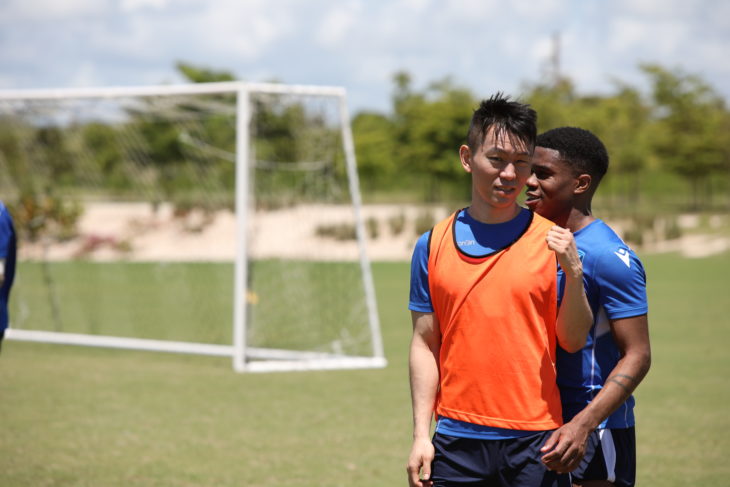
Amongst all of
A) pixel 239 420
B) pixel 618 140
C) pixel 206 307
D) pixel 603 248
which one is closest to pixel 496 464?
pixel 603 248

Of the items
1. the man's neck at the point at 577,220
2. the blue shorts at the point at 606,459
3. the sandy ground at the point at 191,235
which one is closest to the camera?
the blue shorts at the point at 606,459

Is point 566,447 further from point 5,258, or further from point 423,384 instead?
point 5,258

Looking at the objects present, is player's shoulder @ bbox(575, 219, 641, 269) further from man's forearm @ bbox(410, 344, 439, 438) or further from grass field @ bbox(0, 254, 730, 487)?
grass field @ bbox(0, 254, 730, 487)

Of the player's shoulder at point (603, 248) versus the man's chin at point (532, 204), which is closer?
the player's shoulder at point (603, 248)

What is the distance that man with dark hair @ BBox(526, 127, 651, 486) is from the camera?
290 centimetres

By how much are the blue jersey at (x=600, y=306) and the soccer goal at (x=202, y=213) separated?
26.6ft

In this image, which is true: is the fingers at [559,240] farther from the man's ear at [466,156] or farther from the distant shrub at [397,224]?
the distant shrub at [397,224]

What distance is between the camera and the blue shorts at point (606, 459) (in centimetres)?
307

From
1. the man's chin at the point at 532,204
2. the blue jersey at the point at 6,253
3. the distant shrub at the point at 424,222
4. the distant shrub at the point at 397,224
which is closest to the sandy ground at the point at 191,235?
the distant shrub at the point at 424,222

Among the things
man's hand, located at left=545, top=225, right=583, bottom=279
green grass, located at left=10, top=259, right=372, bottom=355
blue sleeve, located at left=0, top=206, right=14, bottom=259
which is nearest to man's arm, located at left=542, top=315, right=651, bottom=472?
man's hand, located at left=545, top=225, right=583, bottom=279

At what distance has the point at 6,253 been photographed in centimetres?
548

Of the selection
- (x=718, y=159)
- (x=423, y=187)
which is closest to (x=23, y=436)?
(x=718, y=159)

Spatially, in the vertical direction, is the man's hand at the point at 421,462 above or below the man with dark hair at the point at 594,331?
below

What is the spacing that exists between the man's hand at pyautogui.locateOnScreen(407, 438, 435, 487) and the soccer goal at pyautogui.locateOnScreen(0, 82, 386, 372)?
8.08 meters
